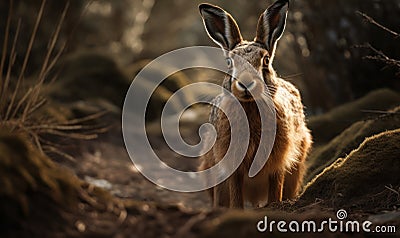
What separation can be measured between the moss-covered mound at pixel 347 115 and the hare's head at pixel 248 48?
2.61 m

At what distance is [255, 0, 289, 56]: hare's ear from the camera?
6220mm

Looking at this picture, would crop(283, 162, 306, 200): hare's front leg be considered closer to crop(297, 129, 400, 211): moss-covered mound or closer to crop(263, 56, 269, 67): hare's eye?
crop(297, 129, 400, 211): moss-covered mound

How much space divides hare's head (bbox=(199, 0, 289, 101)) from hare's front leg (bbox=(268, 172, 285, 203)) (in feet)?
2.81

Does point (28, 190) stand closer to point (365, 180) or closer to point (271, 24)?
point (365, 180)

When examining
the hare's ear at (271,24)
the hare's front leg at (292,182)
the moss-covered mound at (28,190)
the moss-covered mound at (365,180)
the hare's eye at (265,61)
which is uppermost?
the hare's ear at (271,24)

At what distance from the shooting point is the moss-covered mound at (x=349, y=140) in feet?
23.2

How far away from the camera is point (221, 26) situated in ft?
20.9

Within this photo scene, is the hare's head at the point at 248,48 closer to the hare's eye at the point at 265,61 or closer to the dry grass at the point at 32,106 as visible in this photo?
the hare's eye at the point at 265,61

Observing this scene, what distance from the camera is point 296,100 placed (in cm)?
682

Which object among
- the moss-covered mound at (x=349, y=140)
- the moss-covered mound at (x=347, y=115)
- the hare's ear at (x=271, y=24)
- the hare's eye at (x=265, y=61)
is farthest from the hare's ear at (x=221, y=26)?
the moss-covered mound at (x=347, y=115)

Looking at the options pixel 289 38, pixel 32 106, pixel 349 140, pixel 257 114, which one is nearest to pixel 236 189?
pixel 257 114

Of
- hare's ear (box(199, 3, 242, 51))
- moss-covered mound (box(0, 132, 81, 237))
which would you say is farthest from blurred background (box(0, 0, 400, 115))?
moss-covered mound (box(0, 132, 81, 237))

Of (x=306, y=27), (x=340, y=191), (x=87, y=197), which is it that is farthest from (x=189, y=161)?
(x=87, y=197)

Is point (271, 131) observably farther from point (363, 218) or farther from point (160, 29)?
point (160, 29)
